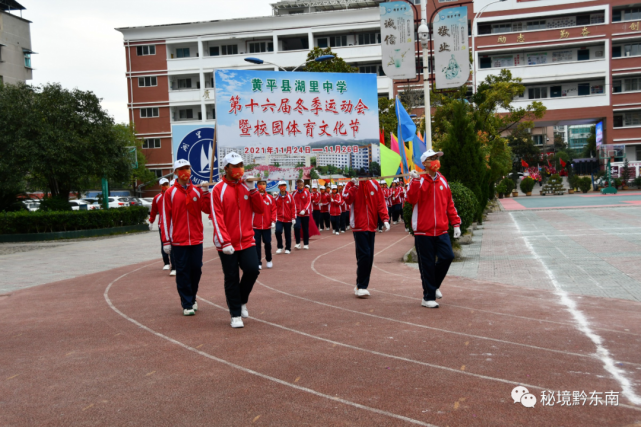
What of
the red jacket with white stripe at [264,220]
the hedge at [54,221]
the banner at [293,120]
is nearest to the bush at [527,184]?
the hedge at [54,221]

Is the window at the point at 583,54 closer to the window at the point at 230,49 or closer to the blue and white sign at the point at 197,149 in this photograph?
the window at the point at 230,49

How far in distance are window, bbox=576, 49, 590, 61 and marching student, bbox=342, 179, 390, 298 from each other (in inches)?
2134

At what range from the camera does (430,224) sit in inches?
300

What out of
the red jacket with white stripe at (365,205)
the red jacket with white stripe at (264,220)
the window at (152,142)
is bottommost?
the red jacket with white stripe at (264,220)

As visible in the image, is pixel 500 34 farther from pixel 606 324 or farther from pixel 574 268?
pixel 606 324

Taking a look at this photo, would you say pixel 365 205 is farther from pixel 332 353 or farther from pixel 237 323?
pixel 332 353

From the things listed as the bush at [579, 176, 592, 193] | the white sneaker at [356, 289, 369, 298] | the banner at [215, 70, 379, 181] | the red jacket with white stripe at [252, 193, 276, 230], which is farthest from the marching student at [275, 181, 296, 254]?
the bush at [579, 176, 592, 193]

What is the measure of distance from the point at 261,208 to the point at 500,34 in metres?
54.2

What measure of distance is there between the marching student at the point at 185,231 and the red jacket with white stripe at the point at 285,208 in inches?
304

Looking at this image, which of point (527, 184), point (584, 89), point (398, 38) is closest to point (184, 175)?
point (398, 38)

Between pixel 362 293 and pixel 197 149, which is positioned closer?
pixel 362 293

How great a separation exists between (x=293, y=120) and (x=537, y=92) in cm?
4936

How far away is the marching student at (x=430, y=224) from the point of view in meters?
7.59

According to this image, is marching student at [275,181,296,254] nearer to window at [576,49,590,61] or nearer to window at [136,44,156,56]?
window at [136,44,156,56]
